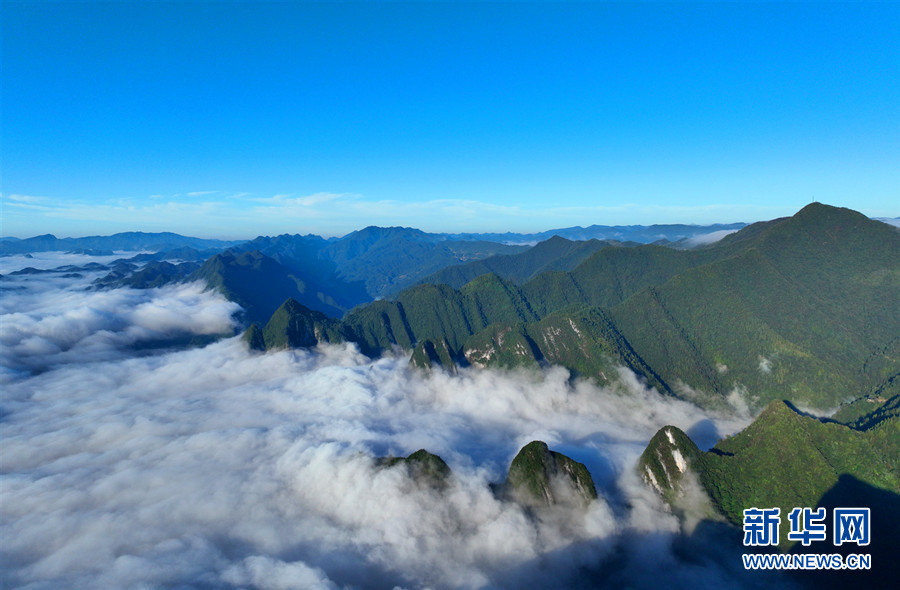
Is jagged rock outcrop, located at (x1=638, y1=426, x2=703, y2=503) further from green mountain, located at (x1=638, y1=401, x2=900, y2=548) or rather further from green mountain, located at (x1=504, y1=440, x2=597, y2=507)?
green mountain, located at (x1=504, y1=440, x2=597, y2=507)

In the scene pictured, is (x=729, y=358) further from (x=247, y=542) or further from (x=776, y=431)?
(x=247, y=542)

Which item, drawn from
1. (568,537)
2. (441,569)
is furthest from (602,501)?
(441,569)

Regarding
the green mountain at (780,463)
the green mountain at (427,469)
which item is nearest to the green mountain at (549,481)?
the green mountain at (427,469)

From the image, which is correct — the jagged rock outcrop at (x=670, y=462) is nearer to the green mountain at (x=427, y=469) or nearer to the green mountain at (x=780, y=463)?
the green mountain at (x=780, y=463)

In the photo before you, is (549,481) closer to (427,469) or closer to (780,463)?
(427,469)

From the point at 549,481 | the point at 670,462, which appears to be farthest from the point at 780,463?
the point at 549,481

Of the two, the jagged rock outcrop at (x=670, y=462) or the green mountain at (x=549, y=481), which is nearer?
the green mountain at (x=549, y=481)

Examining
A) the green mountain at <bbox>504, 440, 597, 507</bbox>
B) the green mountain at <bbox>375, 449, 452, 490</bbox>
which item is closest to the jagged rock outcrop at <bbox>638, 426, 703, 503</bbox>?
the green mountain at <bbox>504, 440, 597, 507</bbox>

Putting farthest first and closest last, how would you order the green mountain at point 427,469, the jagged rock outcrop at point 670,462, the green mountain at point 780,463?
1. the green mountain at point 427,469
2. the jagged rock outcrop at point 670,462
3. the green mountain at point 780,463
